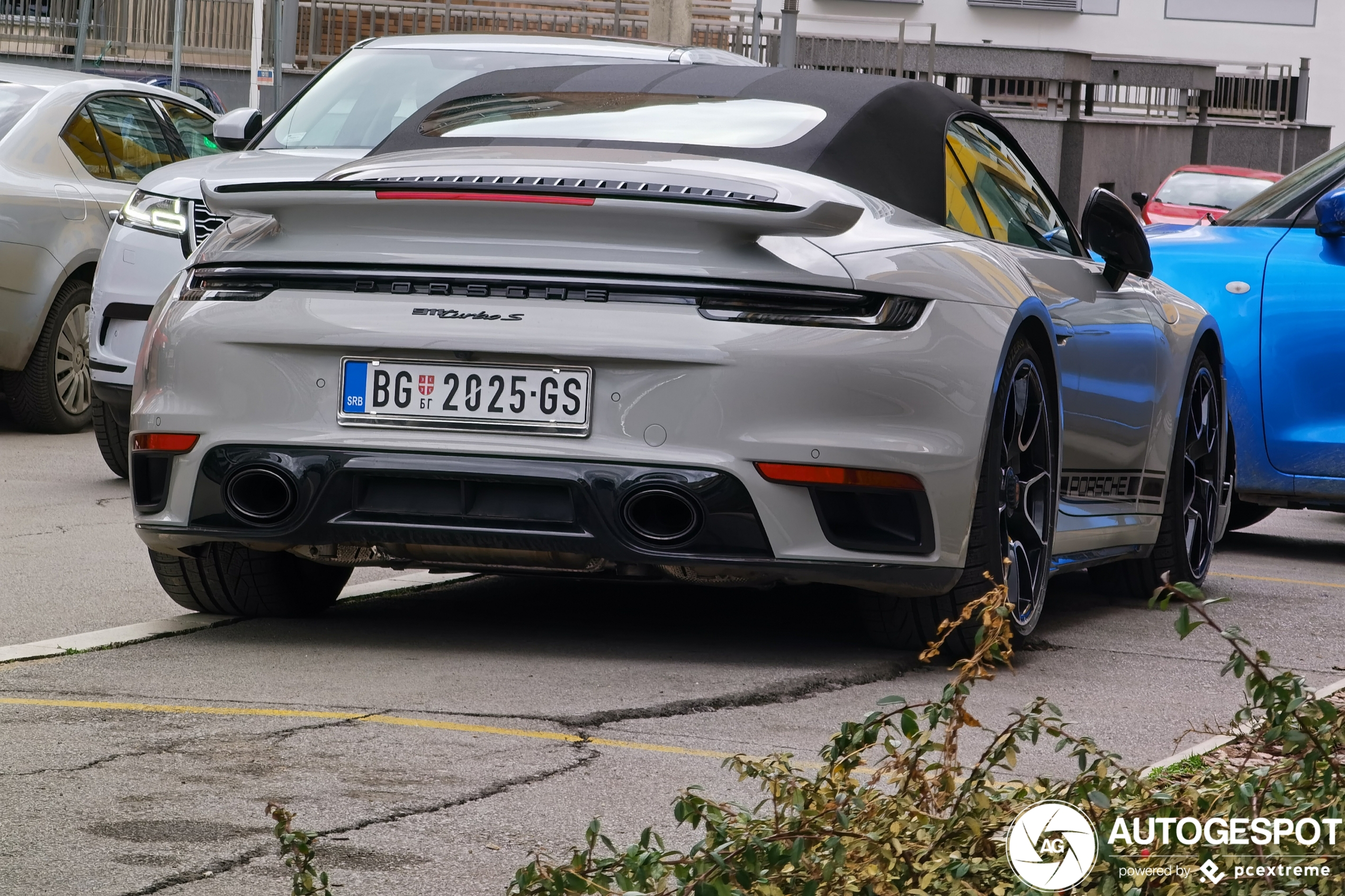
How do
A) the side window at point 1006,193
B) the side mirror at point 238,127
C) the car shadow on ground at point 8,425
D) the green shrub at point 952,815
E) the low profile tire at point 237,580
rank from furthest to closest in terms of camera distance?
the car shadow on ground at point 8,425, the side mirror at point 238,127, the side window at point 1006,193, the low profile tire at point 237,580, the green shrub at point 952,815

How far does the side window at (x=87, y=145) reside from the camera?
35.1 ft

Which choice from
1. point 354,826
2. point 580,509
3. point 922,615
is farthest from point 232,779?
point 922,615

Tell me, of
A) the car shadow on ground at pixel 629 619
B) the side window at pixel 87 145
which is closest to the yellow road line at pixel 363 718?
the car shadow on ground at pixel 629 619

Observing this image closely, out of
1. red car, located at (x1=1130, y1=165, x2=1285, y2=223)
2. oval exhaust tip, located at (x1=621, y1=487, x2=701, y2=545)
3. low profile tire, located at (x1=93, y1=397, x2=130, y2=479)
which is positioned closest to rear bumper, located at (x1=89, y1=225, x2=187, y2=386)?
low profile tire, located at (x1=93, y1=397, x2=130, y2=479)

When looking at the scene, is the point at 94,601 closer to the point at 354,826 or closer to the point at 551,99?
the point at 551,99

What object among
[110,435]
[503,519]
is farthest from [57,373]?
[503,519]

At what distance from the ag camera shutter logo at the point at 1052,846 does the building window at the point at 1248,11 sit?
4629 centimetres

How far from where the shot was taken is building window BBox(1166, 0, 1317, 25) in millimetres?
46812

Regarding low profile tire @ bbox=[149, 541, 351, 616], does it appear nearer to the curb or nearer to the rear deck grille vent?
the rear deck grille vent

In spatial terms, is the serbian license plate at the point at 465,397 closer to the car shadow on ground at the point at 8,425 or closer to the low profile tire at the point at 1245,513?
the low profile tire at the point at 1245,513

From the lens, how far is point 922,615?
4.99 metres

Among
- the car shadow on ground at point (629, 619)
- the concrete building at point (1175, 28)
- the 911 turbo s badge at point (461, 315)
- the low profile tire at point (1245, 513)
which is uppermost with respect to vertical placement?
the concrete building at point (1175, 28)

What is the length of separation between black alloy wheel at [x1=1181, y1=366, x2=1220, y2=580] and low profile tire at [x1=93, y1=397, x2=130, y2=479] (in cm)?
422

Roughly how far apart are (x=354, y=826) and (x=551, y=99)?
9.11 feet
